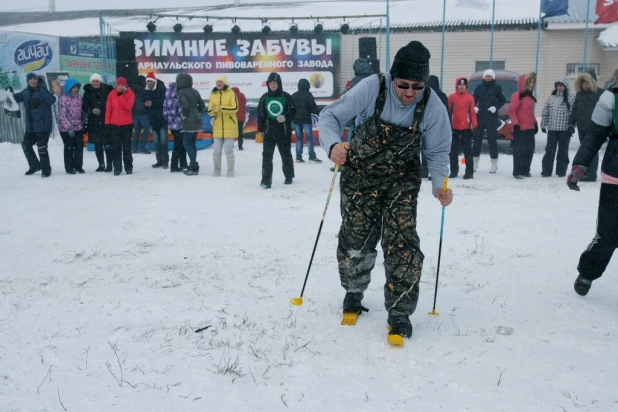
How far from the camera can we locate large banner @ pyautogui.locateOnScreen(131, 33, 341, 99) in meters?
20.0

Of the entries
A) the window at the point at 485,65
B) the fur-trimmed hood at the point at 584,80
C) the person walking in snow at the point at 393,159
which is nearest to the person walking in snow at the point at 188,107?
the fur-trimmed hood at the point at 584,80

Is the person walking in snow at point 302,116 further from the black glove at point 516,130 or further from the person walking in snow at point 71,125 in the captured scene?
the person walking in snow at point 71,125

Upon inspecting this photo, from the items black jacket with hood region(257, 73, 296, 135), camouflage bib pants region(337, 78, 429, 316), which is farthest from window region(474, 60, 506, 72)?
camouflage bib pants region(337, 78, 429, 316)

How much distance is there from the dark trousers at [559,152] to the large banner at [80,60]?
13813mm

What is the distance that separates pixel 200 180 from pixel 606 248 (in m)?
7.57

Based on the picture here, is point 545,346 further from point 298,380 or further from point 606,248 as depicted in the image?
point 298,380

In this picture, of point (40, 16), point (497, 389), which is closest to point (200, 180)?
point (497, 389)

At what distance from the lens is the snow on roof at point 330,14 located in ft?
85.4

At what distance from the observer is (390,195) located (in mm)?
3689

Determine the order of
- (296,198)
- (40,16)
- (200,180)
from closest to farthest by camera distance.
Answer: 1. (296,198)
2. (200,180)
3. (40,16)

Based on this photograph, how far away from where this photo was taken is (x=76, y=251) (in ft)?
19.6

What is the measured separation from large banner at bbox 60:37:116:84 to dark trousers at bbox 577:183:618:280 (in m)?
17.3

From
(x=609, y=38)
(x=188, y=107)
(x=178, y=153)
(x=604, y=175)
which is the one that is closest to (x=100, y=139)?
(x=178, y=153)

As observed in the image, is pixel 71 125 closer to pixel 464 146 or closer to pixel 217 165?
pixel 217 165
